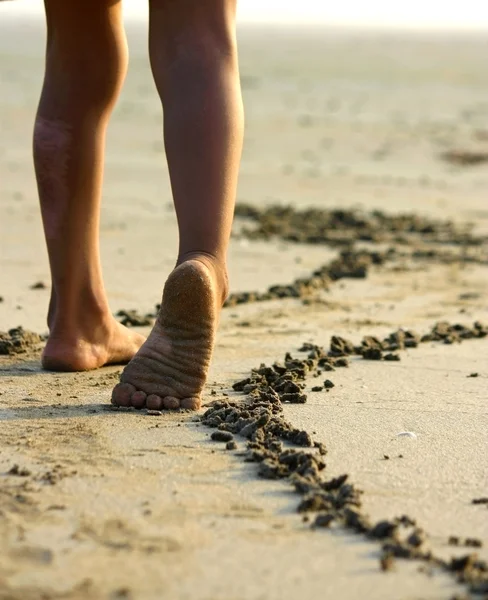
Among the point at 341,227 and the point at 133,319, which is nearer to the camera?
the point at 133,319

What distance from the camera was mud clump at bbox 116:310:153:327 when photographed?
3.71m

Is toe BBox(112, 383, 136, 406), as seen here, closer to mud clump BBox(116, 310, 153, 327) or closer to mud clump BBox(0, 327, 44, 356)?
mud clump BBox(0, 327, 44, 356)

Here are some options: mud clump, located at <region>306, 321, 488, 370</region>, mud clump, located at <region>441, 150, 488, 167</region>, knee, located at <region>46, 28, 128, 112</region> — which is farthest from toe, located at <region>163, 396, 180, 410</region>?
mud clump, located at <region>441, 150, 488, 167</region>

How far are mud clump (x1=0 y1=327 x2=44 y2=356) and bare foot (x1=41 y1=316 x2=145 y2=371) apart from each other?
240 mm

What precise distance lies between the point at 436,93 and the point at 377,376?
62.8ft

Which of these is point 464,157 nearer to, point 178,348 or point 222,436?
point 178,348

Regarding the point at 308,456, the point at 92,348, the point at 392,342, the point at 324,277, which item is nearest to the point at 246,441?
the point at 308,456

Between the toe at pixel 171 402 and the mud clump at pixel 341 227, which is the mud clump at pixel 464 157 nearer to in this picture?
the mud clump at pixel 341 227

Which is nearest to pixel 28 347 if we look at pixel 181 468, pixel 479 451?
pixel 181 468

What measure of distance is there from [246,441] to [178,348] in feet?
0.91

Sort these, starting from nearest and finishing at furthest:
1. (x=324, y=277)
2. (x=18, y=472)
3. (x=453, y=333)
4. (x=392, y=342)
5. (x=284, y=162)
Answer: (x=18, y=472) < (x=392, y=342) < (x=453, y=333) < (x=324, y=277) < (x=284, y=162)

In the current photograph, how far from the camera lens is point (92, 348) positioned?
3.02 metres

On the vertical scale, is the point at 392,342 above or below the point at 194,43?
below

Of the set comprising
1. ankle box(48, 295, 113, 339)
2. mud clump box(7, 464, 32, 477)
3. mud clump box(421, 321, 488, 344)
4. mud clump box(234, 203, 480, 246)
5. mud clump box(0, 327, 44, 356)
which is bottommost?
mud clump box(7, 464, 32, 477)
